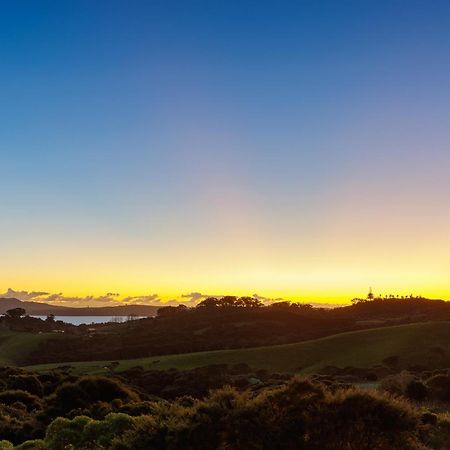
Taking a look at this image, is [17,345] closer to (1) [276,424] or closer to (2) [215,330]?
(2) [215,330]

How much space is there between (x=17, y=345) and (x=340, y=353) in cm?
6618

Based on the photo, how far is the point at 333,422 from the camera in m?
11.1

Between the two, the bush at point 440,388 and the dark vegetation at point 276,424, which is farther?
the bush at point 440,388

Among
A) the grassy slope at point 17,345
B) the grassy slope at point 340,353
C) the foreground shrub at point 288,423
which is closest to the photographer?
the foreground shrub at point 288,423

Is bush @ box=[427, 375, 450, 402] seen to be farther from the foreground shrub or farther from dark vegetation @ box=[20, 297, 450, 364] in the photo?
dark vegetation @ box=[20, 297, 450, 364]

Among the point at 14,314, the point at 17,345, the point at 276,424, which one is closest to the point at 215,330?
the point at 17,345

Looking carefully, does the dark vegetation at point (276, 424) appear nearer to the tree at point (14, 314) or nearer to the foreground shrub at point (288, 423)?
the foreground shrub at point (288, 423)

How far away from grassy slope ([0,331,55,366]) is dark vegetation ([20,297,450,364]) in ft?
7.93

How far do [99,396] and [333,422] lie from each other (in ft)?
99.9

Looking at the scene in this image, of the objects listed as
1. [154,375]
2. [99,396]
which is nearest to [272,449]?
[99,396]

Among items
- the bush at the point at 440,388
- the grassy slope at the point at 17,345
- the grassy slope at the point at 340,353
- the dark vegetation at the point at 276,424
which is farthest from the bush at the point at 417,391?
the grassy slope at the point at 17,345

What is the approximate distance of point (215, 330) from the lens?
123062 mm

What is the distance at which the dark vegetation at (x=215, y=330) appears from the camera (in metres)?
99.2

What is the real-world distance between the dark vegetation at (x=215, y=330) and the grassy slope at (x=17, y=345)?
2417 mm
